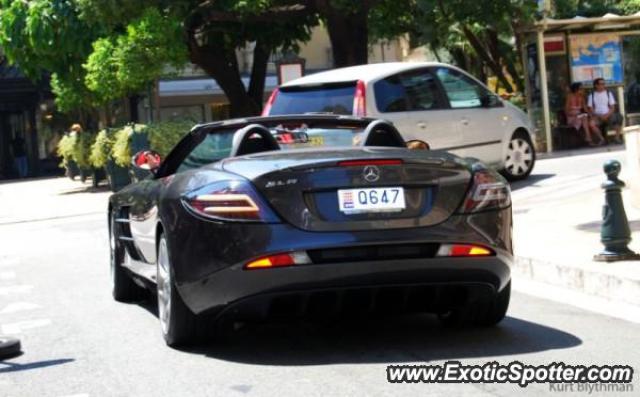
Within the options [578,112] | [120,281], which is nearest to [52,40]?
[578,112]

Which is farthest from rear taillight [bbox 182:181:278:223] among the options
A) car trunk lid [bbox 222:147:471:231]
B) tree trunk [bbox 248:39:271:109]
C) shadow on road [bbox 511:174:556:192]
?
tree trunk [bbox 248:39:271:109]

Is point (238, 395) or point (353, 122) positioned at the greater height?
point (353, 122)

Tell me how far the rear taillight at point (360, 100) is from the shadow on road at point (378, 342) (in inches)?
282

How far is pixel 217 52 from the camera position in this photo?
96.7ft

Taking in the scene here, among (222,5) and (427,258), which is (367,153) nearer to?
(427,258)

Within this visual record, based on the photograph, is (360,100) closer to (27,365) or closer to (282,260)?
(27,365)

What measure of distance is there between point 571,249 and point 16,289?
4.92 m

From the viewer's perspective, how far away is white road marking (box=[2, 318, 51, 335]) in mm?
8516

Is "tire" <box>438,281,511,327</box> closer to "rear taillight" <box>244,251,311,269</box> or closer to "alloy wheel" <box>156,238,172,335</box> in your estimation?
"rear taillight" <box>244,251,311,269</box>

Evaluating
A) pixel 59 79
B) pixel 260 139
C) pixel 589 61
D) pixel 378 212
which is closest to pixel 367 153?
pixel 378 212

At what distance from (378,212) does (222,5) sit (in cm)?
1992

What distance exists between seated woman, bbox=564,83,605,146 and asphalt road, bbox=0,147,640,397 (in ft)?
49.5

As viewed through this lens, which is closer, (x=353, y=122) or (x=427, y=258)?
(x=427, y=258)

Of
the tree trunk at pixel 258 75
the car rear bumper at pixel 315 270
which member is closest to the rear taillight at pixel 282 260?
the car rear bumper at pixel 315 270
